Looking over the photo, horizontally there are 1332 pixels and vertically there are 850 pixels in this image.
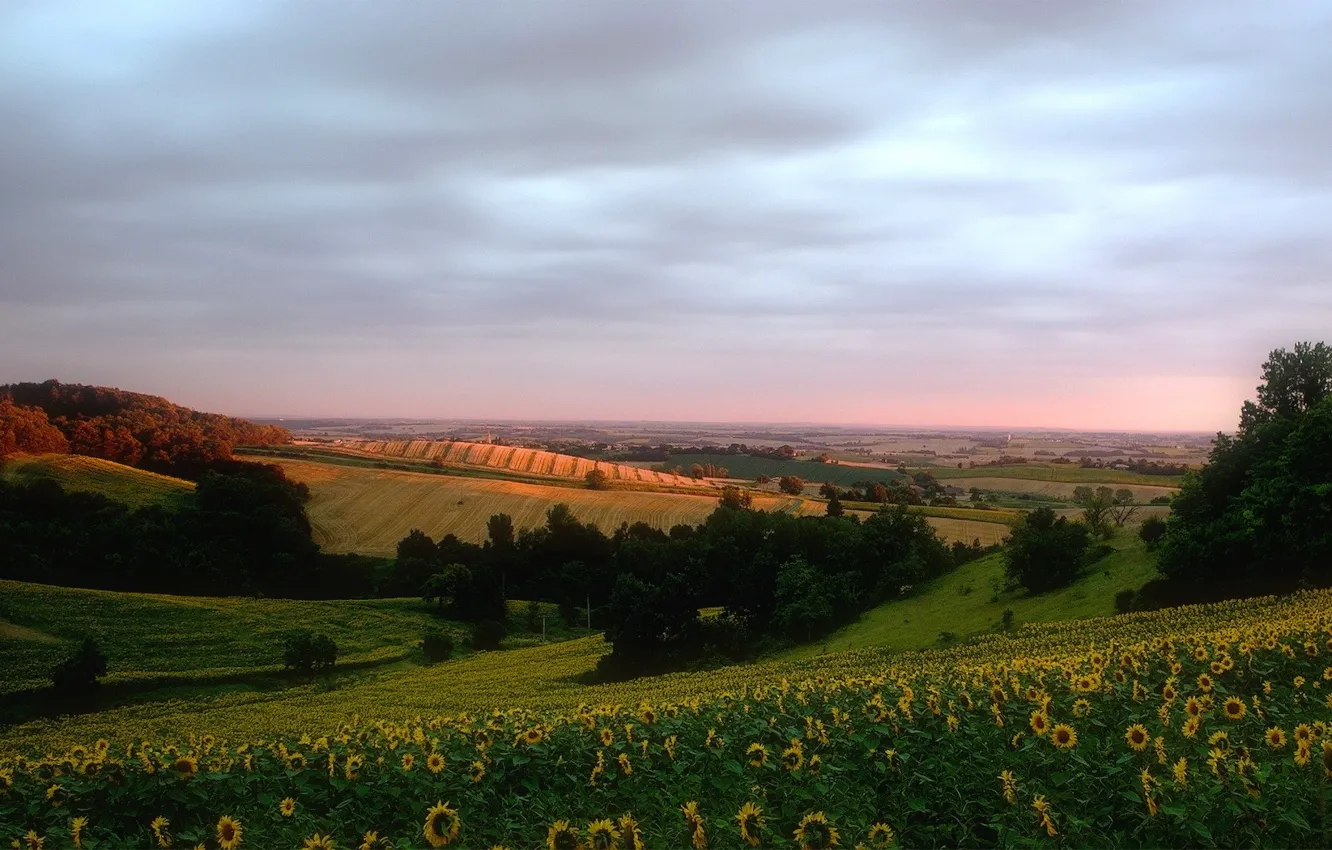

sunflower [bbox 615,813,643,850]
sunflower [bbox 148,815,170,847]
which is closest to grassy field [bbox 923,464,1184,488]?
sunflower [bbox 615,813,643,850]

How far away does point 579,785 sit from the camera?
6.94 metres

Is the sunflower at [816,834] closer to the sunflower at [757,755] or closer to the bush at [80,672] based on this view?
the sunflower at [757,755]

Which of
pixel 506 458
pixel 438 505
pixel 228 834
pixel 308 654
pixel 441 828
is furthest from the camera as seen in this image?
pixel 506 458

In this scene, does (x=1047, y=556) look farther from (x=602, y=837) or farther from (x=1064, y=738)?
(x=602, y=837)

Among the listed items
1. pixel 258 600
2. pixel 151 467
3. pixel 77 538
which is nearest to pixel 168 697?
pixel 258 600

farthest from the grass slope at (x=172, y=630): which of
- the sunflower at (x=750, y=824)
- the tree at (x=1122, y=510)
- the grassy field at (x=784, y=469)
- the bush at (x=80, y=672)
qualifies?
the grassy field at (x=784, y=469)

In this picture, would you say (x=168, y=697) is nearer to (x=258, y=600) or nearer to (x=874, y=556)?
(x=258, y=600)

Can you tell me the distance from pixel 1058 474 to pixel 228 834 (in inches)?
3388

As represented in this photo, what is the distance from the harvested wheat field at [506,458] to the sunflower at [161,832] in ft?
244

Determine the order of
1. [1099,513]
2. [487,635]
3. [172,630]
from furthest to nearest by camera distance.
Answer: [487,635] < [172,630] < [1099,513]

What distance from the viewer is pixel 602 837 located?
4844mm

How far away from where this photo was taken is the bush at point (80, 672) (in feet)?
92.9

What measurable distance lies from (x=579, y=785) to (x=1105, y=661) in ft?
20.1

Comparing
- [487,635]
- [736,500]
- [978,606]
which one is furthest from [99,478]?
[978,606]
